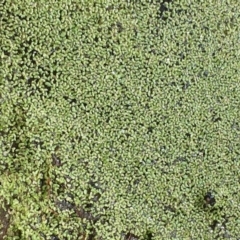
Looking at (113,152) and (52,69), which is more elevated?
(52,69)

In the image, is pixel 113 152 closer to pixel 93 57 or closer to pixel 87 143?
pixel 87 143

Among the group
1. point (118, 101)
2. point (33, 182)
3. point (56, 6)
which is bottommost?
point (33, 182)

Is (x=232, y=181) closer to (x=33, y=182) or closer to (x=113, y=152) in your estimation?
(x=113, y=152)

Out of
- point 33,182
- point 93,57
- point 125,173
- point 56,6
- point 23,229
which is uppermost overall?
point 56,6

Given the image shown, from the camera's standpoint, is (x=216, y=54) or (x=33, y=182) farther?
(x=216, y=54)

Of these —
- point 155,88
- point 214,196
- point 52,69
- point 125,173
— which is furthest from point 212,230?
point 52,69

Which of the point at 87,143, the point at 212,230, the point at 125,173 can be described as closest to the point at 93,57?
the point at 87,143
